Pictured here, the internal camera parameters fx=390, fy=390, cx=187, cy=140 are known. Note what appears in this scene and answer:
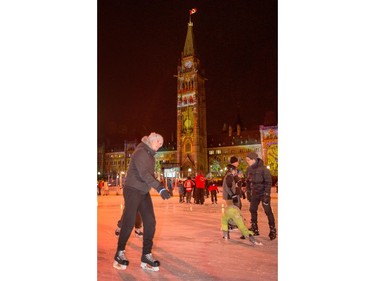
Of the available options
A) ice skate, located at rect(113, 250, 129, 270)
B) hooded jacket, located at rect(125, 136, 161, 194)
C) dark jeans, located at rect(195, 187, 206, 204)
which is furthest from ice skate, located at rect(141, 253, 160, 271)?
dark jeans, located at rect(195, 187, 206, 204)

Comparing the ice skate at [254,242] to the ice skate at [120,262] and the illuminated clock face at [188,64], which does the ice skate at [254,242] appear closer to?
the ice skate at [120,262]

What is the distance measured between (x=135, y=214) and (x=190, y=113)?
184 feet

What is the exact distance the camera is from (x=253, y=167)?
17.4ft

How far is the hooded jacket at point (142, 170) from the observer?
340 cm

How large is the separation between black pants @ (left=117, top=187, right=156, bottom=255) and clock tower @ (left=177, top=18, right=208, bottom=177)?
51491mm

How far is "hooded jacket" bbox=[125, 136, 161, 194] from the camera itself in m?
3.40

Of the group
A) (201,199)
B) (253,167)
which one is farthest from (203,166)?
(253,167)

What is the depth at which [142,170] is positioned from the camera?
3.41 metres

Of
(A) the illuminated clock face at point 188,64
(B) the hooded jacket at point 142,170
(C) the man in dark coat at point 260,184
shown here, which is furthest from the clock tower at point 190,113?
(B) the hooded jacket at point 142,170

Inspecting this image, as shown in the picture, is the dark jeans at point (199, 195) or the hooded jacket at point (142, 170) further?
the dark jeans at point (199, 195)

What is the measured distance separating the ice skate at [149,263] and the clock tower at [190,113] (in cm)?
5151

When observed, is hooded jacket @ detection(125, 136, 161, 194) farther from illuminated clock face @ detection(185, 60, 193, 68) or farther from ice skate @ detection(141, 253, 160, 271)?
illuminated clock face @ detection(185, 60, 193, 68)
